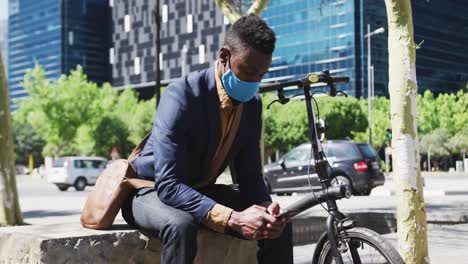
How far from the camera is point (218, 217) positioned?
9.67 ft

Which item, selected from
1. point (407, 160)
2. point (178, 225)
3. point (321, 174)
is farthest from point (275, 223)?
point (407, 160)

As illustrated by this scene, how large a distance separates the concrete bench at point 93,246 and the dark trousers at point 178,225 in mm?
125

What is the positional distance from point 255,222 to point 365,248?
23.8 inches

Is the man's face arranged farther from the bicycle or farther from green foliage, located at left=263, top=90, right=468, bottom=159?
green foliage, located at left=263, top=90, right=468, bottom=159

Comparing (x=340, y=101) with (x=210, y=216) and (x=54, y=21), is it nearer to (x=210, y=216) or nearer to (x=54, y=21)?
(x=210, y=216)

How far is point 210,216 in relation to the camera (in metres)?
2.96

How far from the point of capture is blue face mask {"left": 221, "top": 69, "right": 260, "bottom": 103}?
3043 millimetres

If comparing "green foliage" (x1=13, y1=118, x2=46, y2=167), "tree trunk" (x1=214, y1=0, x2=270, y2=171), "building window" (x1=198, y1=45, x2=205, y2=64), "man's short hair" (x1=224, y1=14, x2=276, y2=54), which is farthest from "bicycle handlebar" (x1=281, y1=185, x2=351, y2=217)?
"green foliage" (x1=13, y1=118, x2=46, y2=167)

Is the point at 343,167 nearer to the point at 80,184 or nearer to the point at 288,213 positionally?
the point at 288,213

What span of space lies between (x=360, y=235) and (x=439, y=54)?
42550 mm

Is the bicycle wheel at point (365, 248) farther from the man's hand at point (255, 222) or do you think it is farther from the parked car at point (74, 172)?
the parked car at point (74, 172)

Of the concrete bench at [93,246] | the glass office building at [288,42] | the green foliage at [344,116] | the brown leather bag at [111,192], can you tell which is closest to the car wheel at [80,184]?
the glass office building at [288,42]

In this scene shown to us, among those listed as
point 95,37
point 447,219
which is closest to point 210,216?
point 447,219

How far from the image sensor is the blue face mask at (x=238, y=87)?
120 inches
